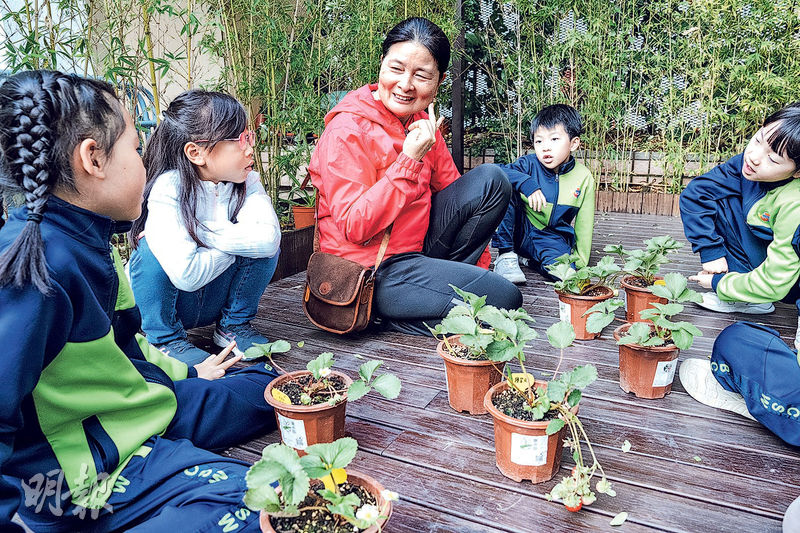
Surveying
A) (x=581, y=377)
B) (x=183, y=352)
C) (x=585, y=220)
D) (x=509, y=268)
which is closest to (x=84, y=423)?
(x=183, y=352)

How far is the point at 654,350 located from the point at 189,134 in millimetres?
1526

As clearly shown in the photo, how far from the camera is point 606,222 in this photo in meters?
4.16

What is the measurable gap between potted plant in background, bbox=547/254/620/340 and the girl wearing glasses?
3.39ft

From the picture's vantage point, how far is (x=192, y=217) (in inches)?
70.6

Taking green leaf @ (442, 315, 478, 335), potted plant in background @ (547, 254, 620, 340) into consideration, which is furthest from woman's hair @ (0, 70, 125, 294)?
potted plant in background @ (547, 254, 620, 340)

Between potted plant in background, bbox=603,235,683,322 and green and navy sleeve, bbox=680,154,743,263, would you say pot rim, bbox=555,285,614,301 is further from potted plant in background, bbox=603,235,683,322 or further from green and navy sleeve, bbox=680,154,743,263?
green and navy sleeve, bbox=680,154,743,263

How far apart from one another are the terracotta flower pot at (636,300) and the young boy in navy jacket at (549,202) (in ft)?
2.08

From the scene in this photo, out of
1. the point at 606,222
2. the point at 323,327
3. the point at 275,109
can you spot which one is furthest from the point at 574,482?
the point at 606,222

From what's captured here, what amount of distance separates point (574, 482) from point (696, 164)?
4030 mm

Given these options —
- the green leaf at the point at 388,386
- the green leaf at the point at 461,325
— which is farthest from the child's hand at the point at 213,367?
the green leaf at the point at 461,325

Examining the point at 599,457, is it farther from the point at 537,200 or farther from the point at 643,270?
the point at 537,200

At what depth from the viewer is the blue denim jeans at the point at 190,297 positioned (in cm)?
180

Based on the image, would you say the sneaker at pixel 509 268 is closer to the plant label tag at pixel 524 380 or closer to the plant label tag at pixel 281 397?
the plant label tag at pixel 524 380

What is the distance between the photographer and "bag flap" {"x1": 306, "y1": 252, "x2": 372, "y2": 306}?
202 cm
